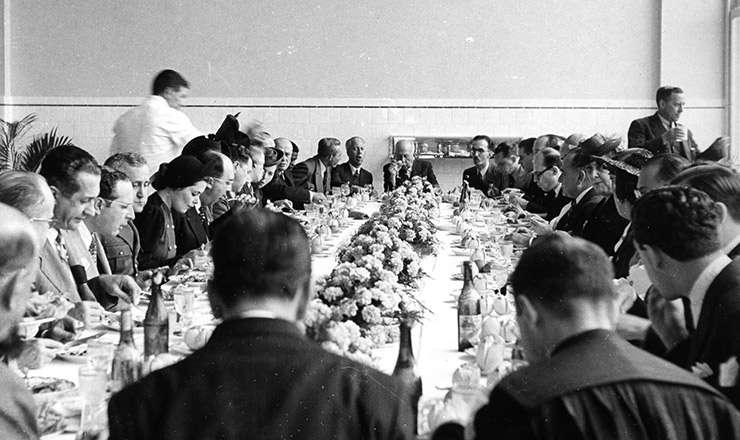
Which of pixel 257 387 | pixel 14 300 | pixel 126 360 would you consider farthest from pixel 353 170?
pixel 257 387

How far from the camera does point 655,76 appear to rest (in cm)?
1090

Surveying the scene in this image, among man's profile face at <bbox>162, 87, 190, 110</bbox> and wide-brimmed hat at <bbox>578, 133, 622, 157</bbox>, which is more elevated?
man's profile face at <bbox>162, 87, 190, 110</bbox>

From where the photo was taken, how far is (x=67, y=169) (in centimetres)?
376

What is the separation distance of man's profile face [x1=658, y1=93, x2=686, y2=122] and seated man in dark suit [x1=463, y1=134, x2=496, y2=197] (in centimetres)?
178

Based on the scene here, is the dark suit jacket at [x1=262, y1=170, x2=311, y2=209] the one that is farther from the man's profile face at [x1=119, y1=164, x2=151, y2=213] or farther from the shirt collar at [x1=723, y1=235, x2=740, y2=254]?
the shirt collar at [x1=723, y1=235, x2=740, y2=254]

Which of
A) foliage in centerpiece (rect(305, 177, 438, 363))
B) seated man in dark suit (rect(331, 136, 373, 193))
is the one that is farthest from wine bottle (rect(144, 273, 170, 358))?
seated man in dark suit (rect(331, 136, 373, 193))

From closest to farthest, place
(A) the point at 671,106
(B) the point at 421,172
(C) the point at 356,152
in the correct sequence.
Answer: (A) the point at 671,106 < (C) the point at 356,152 < (B) the point at 421,172

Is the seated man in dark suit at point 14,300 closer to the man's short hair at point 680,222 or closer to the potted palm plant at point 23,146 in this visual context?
the man's short hair at point 680,222

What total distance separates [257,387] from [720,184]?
1.83 meters

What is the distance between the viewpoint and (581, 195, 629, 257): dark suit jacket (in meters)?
4.99

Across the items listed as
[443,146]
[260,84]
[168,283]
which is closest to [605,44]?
[443,146]

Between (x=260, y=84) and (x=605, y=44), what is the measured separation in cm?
397

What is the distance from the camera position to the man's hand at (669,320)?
2654 mm

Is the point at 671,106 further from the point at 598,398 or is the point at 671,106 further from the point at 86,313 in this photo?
the point at 598,398
